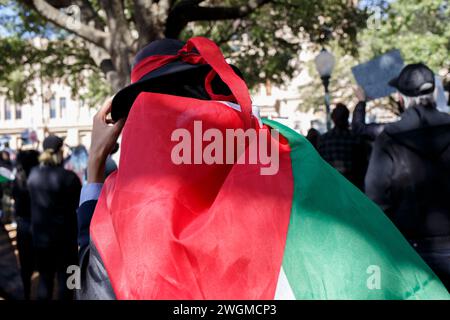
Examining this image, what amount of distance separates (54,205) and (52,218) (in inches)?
5.0

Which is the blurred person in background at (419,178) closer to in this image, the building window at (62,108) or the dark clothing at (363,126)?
the dark clothing at (363,126)

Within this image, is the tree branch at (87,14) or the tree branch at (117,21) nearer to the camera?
the tree branch at (117,21)

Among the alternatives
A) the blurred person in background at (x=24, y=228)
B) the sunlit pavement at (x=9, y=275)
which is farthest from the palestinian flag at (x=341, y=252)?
the blurred person in background at (x=24, y=228)

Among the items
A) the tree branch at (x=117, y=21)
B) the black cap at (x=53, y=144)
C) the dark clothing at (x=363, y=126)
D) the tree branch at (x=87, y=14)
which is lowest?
the black cap at (x=53, y=144)

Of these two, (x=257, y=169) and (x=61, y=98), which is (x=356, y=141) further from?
(x=61, y=98)

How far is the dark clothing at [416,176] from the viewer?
3.26 meters

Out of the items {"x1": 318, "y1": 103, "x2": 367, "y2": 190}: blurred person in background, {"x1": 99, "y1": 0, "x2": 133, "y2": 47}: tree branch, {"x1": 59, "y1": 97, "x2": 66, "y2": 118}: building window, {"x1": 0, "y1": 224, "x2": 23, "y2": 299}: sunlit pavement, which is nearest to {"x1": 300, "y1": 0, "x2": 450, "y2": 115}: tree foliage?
{"x1": 318, "y1": 103, "x2": 367, "y2": 190}: blurred person in background

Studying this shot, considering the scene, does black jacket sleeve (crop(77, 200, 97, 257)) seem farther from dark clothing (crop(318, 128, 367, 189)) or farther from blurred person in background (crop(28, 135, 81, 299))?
dark clothing (crop(318, 128, 367, 189))

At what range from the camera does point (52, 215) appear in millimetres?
5820

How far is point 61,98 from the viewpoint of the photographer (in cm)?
6128

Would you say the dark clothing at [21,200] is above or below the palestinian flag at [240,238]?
below

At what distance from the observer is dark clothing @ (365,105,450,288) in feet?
10.7
